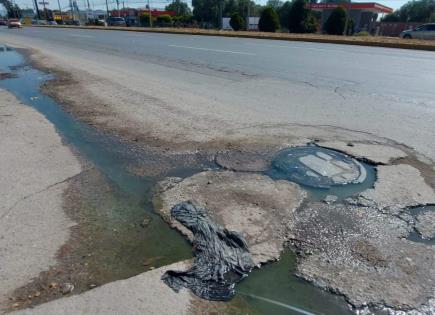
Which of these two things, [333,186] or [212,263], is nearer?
[212,263]

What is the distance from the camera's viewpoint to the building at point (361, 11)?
1917 inches

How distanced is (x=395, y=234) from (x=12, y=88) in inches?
380

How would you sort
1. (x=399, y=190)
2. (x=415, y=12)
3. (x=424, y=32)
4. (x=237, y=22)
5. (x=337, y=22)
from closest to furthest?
(x=399, y=190)
(x=424, y=32)
(x=337, y=22)
(x=237, y=22)
(x=415, y=12)

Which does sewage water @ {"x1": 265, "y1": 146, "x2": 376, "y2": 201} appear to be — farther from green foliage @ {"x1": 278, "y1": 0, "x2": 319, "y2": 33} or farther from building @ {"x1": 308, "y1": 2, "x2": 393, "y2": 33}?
building @ {"x1": 308, "y1": 2, "x2": 393, "y2": 33}

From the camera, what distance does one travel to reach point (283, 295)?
237 cm

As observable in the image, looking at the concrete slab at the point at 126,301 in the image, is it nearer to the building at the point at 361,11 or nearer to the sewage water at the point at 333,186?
the sewage water at the point at 333,186

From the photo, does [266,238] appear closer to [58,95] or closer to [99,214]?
[99,214]

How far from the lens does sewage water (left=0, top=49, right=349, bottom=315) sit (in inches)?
91.2

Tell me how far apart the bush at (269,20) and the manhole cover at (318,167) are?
129 feet

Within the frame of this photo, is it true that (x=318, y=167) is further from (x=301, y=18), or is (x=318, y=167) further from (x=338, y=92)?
(x=301, y=18)

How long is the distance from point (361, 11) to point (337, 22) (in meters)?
18.8

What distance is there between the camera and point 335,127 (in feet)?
17.9

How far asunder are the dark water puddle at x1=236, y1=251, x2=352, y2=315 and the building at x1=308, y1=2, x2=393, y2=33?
4966 cm

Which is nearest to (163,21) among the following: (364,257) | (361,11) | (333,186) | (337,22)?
(361,11)
